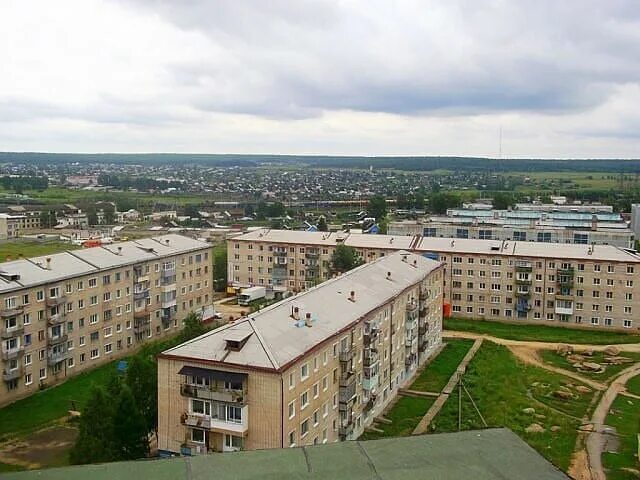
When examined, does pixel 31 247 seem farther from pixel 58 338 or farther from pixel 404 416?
pixel 404 416

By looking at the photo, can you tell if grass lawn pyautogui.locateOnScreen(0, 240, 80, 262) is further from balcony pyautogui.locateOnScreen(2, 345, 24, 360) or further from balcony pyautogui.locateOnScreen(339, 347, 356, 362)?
balcony pyautogui.locateOnScreen(339, 347, 356, 362)

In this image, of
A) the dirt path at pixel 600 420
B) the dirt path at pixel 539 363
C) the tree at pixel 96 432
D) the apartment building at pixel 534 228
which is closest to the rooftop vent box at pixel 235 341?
the tree at pixel 96 432

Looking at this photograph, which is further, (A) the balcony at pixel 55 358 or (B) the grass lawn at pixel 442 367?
(B) the grass lawn at pixel 442 367

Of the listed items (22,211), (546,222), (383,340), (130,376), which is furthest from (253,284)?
(22,211)

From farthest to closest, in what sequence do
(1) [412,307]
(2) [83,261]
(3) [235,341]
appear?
(2) [83,261], (1) [412,307], (3) [235,341]

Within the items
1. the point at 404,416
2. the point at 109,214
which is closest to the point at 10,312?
the point at 404,416

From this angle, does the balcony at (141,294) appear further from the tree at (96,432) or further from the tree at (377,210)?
the tree at (377,210)

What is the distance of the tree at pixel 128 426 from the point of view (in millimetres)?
17781

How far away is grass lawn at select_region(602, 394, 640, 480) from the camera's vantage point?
19.6 m

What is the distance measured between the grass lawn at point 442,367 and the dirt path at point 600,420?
5823 millimetres

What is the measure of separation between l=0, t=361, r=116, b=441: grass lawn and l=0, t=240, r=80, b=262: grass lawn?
115 ft

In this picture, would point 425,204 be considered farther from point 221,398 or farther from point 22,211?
point 221,398

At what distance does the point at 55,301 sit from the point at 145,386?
10.3 meters

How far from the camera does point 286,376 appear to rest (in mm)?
17016
